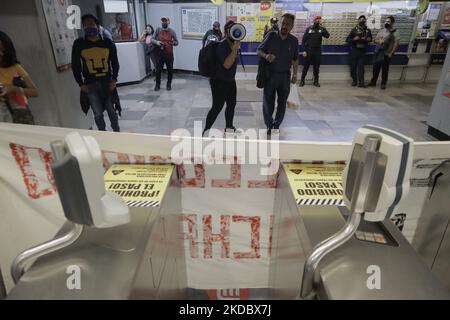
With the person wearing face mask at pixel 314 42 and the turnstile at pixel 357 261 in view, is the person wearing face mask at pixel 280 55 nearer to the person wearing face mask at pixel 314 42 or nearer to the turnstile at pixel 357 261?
the turnstile at pixel 357 261

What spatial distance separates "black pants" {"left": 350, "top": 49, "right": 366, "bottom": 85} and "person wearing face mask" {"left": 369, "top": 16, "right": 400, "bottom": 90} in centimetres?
25

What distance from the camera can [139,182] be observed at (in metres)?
1.28

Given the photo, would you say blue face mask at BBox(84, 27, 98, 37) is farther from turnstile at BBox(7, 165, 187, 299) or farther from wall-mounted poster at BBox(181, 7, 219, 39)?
wall-mounted poster at BBox(181, 7, 219, 39)

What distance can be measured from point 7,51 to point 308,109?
13.6 feet

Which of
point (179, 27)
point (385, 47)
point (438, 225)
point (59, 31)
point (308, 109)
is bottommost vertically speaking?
point (308, 109)

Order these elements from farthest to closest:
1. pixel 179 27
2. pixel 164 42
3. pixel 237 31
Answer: pixel 179 27
pixel 164 42
pixel 237 31

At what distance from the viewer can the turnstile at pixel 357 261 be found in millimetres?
801

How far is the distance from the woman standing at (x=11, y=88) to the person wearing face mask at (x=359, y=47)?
611cm

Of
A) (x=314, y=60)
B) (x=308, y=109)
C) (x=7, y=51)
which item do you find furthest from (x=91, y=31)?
(x=314, y=60)

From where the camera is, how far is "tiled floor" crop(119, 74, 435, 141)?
4.20 m

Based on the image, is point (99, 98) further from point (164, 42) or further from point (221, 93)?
point (164, 42)

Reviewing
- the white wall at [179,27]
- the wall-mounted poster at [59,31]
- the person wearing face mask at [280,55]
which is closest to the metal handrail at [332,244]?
the person wearing face mask at [280,55]

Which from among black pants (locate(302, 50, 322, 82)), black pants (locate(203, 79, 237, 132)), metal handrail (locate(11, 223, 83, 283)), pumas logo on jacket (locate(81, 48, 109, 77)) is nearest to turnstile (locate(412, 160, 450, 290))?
metal handrail (locate(11, 223, 83, 283))

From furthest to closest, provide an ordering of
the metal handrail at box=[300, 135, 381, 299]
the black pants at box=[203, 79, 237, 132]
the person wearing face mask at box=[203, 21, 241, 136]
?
1. the black pants at box=[203, 79, 237, 132]
2. the person wearing face mask at box=[203, 21, 241, 136]
3. the metal handrail at box=[300, 135, 381, 299]
